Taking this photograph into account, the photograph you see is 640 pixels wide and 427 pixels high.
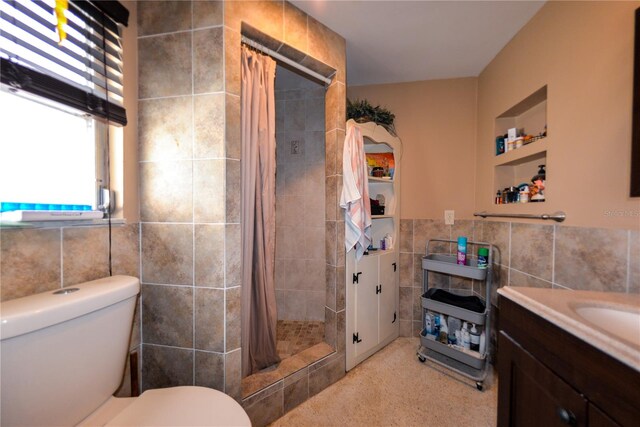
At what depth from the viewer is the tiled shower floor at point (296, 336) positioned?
6.37 feet

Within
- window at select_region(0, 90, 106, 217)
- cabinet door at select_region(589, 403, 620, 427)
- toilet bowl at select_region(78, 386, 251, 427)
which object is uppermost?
window at select_region(0, 90, 106, 217)

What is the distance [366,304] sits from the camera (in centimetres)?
190

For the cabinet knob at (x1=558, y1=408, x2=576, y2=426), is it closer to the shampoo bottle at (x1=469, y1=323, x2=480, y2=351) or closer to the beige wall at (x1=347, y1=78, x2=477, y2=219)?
the shampoo bottle at (x1=469, y1=323, x2=480, y2=351)

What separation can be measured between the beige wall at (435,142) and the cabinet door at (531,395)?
1457 mm

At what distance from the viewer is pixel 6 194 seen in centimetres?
89

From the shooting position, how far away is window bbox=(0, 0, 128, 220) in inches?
34.4

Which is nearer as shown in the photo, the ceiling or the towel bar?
the towel bar

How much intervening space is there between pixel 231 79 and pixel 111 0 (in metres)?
0.61

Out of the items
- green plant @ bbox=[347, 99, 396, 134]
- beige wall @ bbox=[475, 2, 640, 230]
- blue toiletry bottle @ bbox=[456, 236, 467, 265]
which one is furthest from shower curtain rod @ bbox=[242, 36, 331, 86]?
blue toiletry bottle @ bbox=[456, 236, 467, 265]

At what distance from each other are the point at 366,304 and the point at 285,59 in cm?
176

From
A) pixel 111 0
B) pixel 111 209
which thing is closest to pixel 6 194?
pixel 111 209

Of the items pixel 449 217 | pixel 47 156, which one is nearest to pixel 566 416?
pixel 449 217

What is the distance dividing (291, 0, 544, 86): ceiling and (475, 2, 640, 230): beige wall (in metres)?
0.21

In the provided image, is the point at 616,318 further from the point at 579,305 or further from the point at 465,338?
the point at 465,338
